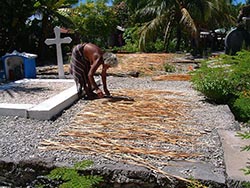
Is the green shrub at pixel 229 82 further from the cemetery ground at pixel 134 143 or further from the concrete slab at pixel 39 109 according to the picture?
the concrete slab at pixel 39 109

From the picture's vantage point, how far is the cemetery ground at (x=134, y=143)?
3309 mm

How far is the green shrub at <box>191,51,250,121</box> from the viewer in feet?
19.1

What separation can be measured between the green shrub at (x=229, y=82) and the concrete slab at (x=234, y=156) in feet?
5.67

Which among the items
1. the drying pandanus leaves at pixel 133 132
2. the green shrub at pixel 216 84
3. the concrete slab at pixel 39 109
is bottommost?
the drying pandanus leaves at pixel 133 132

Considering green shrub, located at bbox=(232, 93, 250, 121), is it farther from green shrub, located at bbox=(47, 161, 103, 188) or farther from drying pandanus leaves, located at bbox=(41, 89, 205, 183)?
green shrub, located at bbox=(47, 161, 103, 188)

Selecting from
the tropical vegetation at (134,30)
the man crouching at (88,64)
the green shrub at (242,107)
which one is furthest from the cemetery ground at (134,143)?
the tropical vegetation at (134,30)

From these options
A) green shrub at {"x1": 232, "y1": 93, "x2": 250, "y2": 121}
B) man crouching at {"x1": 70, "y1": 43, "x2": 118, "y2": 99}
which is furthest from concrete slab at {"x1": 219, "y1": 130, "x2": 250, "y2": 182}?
man crouching at {"x1": 70, "y1": 43, "x2": 118, "y2": 99}

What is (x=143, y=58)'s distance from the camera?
574 inches

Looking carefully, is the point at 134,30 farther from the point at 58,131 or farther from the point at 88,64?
the point at 58,131

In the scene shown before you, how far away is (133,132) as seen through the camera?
14.6 feet

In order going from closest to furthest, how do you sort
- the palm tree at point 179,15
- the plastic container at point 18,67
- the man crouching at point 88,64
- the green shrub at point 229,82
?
the green shrub at point 229,82, the man crouching at point 88,64, the plastic container at point 18,67, the palm tree at point 179,15

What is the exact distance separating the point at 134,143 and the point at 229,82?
3.09 m

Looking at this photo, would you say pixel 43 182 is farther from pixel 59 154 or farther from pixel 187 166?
pixel 187 166

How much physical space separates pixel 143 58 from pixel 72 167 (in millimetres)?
11509
